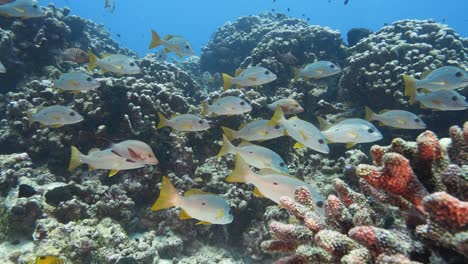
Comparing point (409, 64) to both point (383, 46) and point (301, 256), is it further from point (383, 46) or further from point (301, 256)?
point (301, 256)

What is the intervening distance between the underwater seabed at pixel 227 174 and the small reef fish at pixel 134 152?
117cm

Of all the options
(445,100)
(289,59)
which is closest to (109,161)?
(445,100)

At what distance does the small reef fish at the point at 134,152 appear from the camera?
4.83 meters

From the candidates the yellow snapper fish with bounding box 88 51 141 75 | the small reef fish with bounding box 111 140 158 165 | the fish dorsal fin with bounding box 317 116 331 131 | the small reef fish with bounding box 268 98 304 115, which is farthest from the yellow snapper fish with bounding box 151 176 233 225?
the small reef fish with bounding box 268 98 304 115

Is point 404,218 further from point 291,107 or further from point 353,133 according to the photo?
point 291,107

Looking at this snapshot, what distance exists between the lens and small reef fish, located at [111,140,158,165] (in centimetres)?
483

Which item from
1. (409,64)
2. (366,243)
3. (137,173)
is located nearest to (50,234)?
(137,173)

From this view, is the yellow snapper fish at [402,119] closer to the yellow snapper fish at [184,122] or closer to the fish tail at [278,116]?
the fish tail at [278,116]

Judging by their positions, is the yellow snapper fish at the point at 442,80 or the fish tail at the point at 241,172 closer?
the fish tail at the point at 241,172

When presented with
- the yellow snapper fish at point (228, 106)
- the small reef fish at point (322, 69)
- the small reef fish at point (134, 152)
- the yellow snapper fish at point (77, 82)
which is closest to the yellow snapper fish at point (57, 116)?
the yellow snapper fish at point (77, 82)

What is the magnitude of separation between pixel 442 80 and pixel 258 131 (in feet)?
12.6

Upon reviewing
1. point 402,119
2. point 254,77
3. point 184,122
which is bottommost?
point 184,122

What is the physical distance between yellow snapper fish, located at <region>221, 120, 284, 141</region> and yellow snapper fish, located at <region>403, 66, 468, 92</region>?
2.92m

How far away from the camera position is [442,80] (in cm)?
659
